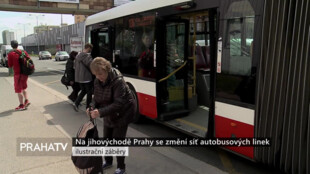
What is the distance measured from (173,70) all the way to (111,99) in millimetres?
2337

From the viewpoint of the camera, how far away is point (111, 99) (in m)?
3.26

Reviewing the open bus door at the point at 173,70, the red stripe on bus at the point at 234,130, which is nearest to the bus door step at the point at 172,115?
the open bus door at the point at 173,70

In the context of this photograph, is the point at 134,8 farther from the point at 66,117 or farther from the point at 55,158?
the point at 55,158

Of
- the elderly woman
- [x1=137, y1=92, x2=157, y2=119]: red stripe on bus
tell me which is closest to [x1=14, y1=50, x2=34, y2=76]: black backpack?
[x1=137, y1=92, x2=157, y2=119]: red stripe on bus

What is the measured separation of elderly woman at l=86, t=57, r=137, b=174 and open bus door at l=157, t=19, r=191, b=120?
1.79m

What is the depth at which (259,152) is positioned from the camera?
10.8ft

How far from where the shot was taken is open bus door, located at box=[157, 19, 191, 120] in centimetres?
511

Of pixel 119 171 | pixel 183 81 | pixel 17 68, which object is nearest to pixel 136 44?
pixel 183 81

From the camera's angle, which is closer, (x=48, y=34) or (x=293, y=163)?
(x=293, y=163)

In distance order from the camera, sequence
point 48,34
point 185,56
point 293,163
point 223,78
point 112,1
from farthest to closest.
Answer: point 48,34
point 112,1
point 185,56
point 223,78
point 293,163

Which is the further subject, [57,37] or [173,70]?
[57,37]

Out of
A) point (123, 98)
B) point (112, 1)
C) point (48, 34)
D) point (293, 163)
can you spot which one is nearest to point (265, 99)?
point (293, 163)

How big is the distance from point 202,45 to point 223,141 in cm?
358

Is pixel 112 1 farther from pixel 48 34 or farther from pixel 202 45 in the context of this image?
pixel 48 34
